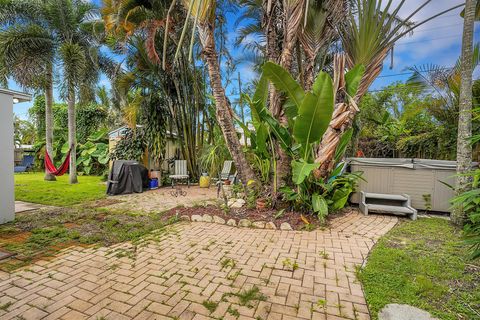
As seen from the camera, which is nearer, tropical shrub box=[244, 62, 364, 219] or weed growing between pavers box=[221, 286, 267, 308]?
weed growing between pavers box=[221, 286, 267, 308]

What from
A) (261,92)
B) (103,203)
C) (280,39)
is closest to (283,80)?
(261,92)

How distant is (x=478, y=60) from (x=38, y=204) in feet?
35.4

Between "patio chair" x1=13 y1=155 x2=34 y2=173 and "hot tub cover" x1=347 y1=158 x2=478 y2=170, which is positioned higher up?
"hot tub cover" x1=347 y1=158 x2=478 y2=170

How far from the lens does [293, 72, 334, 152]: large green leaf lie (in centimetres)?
372

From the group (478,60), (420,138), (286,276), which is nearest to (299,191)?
(286,276)

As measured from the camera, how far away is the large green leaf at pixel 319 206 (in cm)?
429

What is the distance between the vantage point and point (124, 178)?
25.6 feet

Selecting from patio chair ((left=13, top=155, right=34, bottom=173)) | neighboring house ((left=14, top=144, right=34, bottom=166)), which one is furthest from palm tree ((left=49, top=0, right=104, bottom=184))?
neighboring house ((left=14, top=144, right=34, bottom=166))

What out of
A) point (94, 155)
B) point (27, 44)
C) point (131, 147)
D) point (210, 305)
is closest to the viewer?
point (210, 305)

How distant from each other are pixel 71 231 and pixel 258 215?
330cm

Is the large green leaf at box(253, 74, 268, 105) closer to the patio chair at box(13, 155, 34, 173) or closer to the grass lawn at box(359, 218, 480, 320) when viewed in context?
the grass lawn at box(359, 218, 480, 320)

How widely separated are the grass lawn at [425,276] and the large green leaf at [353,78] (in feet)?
8.93

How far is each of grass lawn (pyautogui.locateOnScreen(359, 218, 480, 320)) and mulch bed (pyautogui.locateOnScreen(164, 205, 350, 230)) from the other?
120 cm

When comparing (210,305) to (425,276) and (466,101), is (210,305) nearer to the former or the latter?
(425,276)
